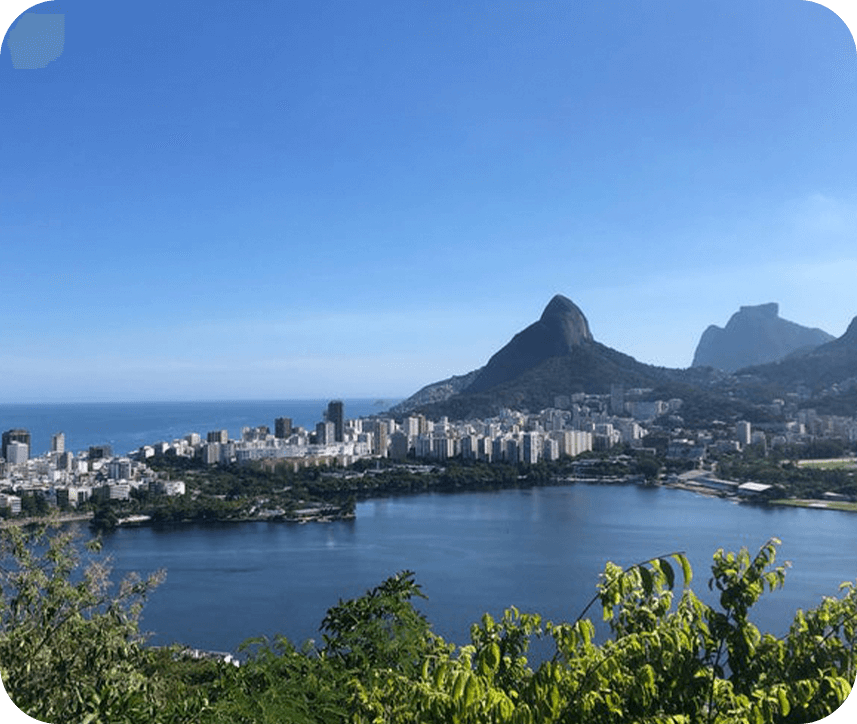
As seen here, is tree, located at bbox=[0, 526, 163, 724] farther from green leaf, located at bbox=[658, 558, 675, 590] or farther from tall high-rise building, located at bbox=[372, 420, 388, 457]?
tall high-rise building, located at bbox=[372, 420, 388, 457]

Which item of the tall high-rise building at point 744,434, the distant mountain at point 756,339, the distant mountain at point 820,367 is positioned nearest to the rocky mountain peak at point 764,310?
the distant mountain at point 756,339

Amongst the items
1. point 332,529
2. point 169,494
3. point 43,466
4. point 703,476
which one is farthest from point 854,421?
point 43,466

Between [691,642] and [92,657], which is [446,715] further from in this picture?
[92,657]

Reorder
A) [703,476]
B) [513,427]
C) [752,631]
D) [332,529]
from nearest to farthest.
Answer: [752,631] → [332,529] → [703,476] → [513,427]

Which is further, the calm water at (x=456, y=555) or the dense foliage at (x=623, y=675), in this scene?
the calm water at (x=456, y=555)

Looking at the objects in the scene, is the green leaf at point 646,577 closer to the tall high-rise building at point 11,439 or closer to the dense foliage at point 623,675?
the dense foliage at point 623,675

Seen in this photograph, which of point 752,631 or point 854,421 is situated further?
point 854,421
